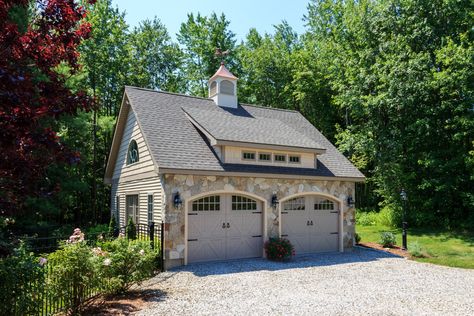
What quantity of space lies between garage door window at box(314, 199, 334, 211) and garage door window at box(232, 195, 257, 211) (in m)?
2.80

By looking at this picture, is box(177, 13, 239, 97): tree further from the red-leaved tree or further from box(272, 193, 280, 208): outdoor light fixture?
the red-leaved tree

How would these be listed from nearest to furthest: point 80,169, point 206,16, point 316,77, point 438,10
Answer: point 438,10, point 80,169, point 316,77, point 206,16

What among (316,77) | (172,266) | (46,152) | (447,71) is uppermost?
(316,77)

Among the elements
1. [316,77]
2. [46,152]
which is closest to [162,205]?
[46,152]

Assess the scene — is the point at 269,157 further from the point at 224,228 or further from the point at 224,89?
the point at 224,89

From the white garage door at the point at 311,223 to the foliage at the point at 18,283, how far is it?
29.8 ft

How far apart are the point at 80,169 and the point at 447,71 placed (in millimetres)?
21868

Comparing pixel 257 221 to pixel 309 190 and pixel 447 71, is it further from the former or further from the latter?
pixel 447 71

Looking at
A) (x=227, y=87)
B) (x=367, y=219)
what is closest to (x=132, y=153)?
(x=227, y=87)

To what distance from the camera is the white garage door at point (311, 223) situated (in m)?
13.7

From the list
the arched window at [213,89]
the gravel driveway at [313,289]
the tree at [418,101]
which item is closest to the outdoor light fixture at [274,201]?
the gravel driveway at [313,289]

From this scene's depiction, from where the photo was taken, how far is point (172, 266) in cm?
1112

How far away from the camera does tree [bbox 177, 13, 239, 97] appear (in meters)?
34.9

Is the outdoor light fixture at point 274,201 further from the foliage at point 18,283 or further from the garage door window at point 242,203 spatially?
the foliage at point 18,283
